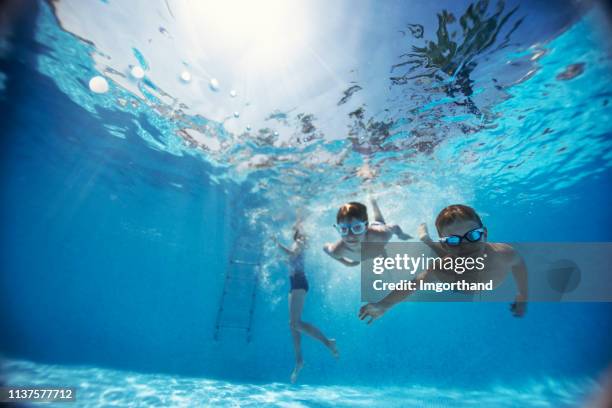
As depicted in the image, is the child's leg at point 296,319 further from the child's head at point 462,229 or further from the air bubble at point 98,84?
the air bubble at point 98,84

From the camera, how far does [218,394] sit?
1163 cm

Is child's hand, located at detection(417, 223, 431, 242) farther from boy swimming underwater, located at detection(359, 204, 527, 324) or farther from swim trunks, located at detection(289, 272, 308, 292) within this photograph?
swim trunks, located at detection(289, 272, 308, 292)

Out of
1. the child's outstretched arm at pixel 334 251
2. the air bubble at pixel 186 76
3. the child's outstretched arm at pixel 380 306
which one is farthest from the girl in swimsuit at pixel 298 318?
the air bubble at pixel 186 76

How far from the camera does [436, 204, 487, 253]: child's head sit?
3.31m

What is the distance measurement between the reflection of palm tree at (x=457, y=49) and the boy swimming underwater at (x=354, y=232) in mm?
4751

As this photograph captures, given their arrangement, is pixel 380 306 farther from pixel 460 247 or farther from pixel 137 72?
pixel 137 72

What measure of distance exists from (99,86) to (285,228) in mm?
16472

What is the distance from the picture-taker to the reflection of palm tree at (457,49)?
6613 mm

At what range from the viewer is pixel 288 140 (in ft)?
39.9

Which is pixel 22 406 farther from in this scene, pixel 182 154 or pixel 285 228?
pixel 285 228

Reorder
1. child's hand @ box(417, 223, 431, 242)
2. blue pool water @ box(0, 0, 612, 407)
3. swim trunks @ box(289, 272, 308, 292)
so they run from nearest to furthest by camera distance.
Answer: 1. child's hand @ box(417, 223, 431, 242)
2. blue pool water @ box(0, 0, 612, 407)
3. swim trunks @ box(289, 272, 308, 292)

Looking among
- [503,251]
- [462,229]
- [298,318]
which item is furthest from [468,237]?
[298,318]

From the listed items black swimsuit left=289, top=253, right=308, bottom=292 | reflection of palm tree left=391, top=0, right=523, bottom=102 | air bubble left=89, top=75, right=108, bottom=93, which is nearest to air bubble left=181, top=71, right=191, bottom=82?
air bubble left=89, top=75, right=108, bottom=93

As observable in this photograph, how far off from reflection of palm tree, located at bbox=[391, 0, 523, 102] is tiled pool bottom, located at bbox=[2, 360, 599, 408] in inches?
501
